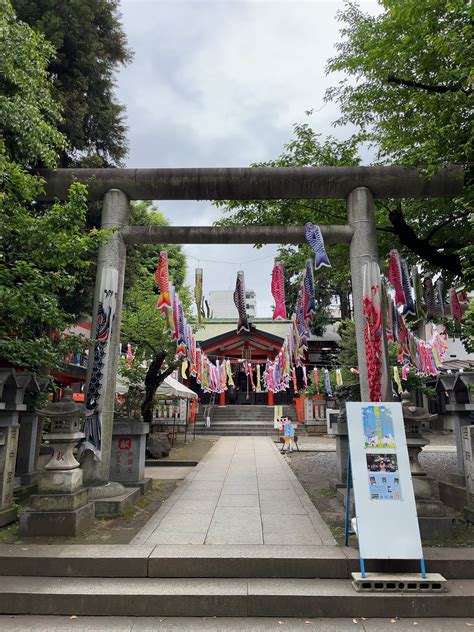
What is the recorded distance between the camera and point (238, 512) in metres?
7.03

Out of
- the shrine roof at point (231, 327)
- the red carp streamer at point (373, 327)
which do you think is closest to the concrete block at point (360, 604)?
the red carp streamer at point (373, 327)

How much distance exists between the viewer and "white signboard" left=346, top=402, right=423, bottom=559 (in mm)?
4469

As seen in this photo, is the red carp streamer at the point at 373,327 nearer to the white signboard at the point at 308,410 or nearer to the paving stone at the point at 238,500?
the paving stone at the point at 238,500

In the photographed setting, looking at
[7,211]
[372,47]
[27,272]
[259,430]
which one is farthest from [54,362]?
[259,430]

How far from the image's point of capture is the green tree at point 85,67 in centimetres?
997

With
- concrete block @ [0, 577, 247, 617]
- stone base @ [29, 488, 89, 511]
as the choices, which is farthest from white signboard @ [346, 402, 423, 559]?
stone base @ [29, 488, 89, 511]

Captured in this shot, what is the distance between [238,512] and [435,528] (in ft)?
10.2

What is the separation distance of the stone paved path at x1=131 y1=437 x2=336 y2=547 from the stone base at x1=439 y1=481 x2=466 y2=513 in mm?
2487

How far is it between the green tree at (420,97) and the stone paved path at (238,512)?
4955 mm

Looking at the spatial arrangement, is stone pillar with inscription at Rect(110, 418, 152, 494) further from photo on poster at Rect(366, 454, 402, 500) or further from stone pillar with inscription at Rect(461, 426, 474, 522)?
stone pillar with inscription at Rect(461, 426, 474, 522)

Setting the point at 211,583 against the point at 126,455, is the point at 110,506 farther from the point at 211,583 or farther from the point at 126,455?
the point at 211,583

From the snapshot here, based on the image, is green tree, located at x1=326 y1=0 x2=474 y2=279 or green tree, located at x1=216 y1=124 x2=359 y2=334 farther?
green tree, located at x1=216 y1=124 x2=359 y2=334

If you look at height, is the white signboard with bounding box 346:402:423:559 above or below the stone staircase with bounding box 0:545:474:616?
above

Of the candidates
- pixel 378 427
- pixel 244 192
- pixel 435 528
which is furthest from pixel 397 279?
pixel 435 528
